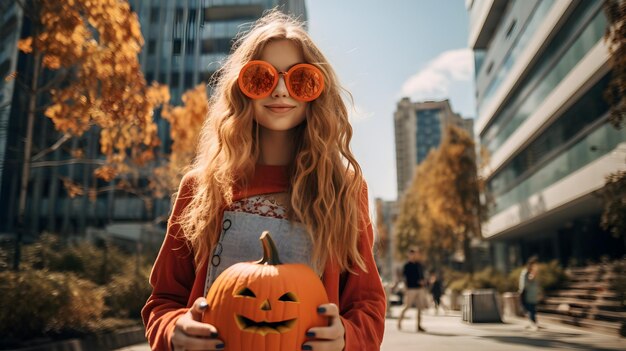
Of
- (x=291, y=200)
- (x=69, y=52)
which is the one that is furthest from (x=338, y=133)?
(x=69, y=52)

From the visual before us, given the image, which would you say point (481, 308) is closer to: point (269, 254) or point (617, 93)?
point (617, 93)

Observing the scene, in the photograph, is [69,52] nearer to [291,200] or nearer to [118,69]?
[118,69]

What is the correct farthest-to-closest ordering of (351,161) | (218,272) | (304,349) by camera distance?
1. (351,161)
2. (218,272)
3. (304,349)

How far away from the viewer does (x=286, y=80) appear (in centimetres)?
197

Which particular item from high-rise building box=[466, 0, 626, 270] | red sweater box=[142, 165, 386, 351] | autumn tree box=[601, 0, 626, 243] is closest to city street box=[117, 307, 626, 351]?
autumn tree box=[601, 0, 626, 243]

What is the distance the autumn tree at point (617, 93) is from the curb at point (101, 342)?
398 inches

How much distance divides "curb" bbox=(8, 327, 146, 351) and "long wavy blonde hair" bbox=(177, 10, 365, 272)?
6.82 m

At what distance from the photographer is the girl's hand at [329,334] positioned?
156 centimetres

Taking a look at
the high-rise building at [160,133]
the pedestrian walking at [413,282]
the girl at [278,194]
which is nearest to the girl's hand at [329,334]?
the girl at [278,194]

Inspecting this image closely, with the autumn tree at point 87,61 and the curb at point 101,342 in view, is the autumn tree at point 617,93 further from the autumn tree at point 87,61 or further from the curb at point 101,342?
the curb at point 101,342

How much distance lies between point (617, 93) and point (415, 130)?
165m

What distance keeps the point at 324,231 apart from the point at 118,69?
1041 centimetres

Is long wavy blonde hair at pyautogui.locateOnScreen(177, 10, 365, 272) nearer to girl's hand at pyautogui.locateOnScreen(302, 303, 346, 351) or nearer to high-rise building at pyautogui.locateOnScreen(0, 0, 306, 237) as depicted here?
girl's hand at pyautogui.locateOnScreen(302, 303, 346, 351)

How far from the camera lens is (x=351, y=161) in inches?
83.0
